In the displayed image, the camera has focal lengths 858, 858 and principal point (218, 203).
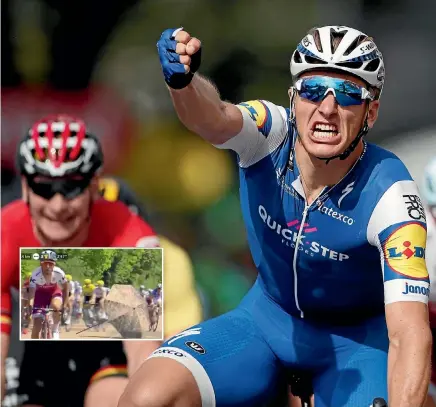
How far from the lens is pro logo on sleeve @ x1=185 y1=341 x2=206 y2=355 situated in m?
3.11

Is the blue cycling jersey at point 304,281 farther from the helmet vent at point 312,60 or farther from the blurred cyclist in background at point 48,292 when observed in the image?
the blurred cyclist in background at point 48,292

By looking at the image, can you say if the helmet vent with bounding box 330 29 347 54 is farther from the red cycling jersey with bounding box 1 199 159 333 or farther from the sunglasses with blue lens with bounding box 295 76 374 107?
the red cycling jersey with bounding box 1 199 159 333

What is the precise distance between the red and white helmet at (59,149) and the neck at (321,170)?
1684mm

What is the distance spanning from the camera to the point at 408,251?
9.28 ft

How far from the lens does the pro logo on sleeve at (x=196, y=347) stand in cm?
311

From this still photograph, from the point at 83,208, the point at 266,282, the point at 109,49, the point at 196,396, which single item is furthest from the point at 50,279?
the point at 196,396

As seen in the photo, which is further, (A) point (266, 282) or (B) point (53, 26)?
(B) point (53, 26)

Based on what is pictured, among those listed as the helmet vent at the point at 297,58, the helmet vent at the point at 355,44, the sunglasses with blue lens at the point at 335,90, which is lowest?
the sunglasses with blue lens at the point at 335,90

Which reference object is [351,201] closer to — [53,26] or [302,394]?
[302,394]

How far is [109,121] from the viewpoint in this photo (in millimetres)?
4609

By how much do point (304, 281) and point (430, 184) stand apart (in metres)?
1.54

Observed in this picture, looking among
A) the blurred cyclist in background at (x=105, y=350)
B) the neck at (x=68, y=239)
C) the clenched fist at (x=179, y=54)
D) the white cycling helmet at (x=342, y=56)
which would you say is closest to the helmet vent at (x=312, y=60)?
the white cycling helmet at (x=342, y=56)

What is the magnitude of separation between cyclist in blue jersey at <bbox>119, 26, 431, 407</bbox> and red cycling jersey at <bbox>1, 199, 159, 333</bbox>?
128 cm

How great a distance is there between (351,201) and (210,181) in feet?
5.14
